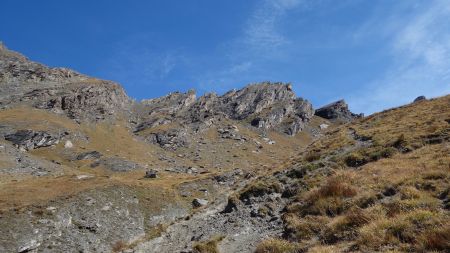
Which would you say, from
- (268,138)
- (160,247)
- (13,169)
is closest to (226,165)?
(268,138)

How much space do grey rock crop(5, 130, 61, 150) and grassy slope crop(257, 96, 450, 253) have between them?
323 feet

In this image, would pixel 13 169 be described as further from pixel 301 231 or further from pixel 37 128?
pixel 301 231

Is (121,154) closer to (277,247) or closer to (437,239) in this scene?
(277,247)

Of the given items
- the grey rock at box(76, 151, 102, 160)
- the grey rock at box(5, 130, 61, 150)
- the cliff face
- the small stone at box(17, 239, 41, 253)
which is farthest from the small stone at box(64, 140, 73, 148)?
the small stone at box(17, 239, 41, 253)

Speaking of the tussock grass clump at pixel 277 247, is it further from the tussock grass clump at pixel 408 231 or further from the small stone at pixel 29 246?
the small stone at pixel 29 246

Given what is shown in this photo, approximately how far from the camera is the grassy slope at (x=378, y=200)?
13133 millimetres

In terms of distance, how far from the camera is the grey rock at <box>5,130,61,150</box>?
107438mm

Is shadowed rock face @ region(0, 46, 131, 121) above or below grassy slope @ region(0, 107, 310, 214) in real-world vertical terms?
above

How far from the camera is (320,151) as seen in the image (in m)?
35.5

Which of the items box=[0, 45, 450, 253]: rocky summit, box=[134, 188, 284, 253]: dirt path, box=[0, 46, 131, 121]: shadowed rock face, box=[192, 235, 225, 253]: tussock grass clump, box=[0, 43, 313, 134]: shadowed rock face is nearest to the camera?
box=[0, 45, 450, 253]: rocky summit

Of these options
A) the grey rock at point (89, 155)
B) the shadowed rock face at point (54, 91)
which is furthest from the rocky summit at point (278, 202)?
the shadowed rock face at point (54, 91)

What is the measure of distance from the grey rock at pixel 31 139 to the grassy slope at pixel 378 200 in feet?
323

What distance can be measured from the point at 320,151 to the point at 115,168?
74.7 metres

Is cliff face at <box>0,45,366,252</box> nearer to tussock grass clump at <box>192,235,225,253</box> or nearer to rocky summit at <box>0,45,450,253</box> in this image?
rocky summit at <box>0,45,450,253</box>
